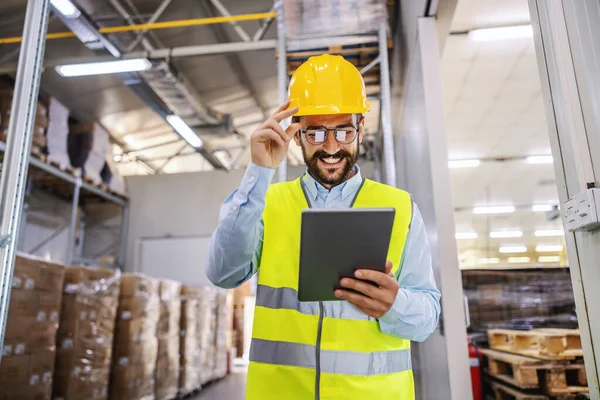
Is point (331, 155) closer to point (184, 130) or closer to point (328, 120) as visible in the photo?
point (328, 120)

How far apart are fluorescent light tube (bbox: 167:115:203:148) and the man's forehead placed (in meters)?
6.52

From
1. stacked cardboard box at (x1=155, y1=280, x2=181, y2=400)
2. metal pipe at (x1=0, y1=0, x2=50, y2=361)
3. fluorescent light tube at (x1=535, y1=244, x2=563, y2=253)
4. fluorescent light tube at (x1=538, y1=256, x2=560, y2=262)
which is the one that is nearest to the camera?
metal pipe at (x1=0, y1=0, x2=50, y2=361)

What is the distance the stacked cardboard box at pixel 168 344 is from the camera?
20.8ft

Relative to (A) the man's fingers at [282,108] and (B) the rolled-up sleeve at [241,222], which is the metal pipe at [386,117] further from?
(B) the rolled-up sleeve at [241,222]

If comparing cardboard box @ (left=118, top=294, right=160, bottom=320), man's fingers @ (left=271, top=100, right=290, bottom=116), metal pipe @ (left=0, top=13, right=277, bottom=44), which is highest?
metal pipe @ (left=0, top=13, right=277, bottom=44)

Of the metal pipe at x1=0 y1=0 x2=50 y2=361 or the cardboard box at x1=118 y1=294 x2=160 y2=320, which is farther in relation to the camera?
the cardboard box at x1=118 y1=294 x2=160 y2=320

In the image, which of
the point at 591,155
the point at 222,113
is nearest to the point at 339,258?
the point at 591,155

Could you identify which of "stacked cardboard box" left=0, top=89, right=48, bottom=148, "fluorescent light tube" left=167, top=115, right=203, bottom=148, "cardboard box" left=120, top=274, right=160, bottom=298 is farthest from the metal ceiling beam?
"cardboard box" left=120, top=274, right=160, bottom=298

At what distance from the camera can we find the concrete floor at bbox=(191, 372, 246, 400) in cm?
695

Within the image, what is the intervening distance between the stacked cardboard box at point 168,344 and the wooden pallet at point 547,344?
465 centimetres

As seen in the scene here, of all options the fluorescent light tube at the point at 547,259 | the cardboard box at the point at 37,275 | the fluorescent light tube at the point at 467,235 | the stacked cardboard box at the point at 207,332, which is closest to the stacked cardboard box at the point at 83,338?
the cardboard box at the point at 37,275

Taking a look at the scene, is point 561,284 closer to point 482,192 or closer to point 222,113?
point 222,113

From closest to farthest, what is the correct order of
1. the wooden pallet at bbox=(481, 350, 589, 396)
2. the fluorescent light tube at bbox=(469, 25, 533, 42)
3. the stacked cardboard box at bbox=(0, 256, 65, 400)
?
the stacked cardboard box at bbox=(0, 256, 65, 400) → the wooden pallet at bbox=(481, 350, 589, 396) → the fluorescent light tube at bbox=(469, 25, 533, 42)

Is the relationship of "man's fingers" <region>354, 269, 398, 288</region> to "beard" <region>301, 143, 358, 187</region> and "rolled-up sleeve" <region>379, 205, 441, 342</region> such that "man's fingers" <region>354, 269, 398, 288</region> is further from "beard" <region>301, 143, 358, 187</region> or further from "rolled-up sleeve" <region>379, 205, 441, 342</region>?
"beard" <region>301, 143, 358, 187</region>
